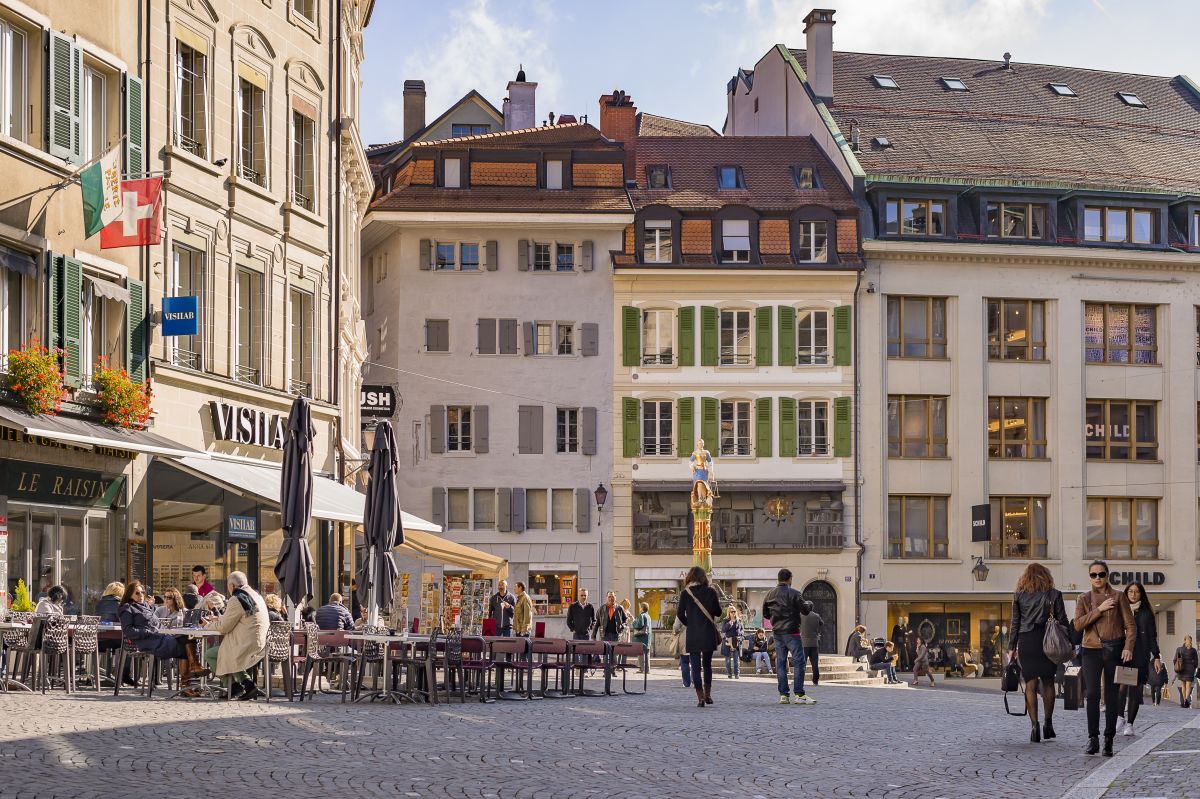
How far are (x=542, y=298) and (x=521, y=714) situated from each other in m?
37.3

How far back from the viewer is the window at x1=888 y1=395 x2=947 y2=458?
5772 cm

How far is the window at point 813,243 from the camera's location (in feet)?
188

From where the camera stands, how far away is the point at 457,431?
5588 centimetres

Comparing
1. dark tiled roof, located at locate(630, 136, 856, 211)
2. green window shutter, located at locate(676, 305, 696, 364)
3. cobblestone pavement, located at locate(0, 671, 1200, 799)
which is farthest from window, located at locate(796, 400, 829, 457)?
cobblestone pavement, located at locate(0, 671, 1200, 799)

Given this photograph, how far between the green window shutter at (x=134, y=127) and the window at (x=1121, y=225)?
38.4 metres

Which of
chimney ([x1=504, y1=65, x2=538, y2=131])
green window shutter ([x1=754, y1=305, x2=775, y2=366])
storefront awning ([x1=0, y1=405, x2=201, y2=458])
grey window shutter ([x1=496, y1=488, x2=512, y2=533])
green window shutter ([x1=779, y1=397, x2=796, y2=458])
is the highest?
chimney ([x1=504, y1=65, x2=538, y2=131])

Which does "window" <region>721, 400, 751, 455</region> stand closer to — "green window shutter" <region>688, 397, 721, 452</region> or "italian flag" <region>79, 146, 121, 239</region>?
"green window shutter" <region>688, 397, 721, 452</region>

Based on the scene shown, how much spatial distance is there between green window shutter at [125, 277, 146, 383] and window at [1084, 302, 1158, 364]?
125 ft

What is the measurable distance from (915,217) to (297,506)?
3879cm

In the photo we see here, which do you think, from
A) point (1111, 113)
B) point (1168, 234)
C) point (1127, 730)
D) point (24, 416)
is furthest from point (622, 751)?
point (1111, 113)

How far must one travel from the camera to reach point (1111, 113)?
216 feet

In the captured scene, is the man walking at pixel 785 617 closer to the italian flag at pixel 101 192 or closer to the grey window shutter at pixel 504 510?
the italian flag at pixel 101 192

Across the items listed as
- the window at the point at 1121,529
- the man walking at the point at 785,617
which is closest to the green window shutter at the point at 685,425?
the window at the point at 1121,529

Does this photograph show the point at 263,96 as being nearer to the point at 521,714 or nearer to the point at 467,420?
the point at 521,714
